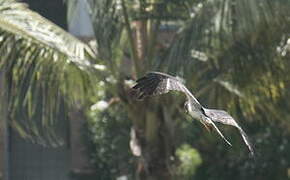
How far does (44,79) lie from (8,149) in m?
5.72

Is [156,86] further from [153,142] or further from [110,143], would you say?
[110,143]

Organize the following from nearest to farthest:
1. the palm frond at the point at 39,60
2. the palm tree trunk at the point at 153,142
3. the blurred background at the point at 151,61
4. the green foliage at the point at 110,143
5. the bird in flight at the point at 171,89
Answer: the bird in flight at the point at 171,89, the palm frond at the point at 39,60, the blurred background at the point at 151,61, the palm tree trunk at the point at 153,142, the green foliage at the point at 110,143

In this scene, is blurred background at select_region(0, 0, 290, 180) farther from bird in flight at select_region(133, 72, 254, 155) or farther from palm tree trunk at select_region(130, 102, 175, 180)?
bird in flight at select_region(133, 72, 254, 155)

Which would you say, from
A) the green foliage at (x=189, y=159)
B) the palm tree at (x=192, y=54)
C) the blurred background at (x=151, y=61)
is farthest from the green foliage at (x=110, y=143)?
the palm tree at (x=192, y=54)

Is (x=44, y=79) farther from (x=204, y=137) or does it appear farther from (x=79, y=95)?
(x=204, y=137)

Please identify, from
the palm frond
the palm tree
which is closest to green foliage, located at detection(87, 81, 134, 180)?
the palm tree

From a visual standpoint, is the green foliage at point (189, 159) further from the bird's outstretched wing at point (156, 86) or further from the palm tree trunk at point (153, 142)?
the bird's outstretched wing at point (156, 86)

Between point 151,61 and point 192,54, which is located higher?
point 192,54

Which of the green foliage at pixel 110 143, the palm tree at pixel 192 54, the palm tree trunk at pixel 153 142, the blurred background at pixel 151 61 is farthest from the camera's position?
the green foliage at pixel 110 143

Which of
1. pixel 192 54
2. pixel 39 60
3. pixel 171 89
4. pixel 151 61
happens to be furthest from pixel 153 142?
pixel 171 89

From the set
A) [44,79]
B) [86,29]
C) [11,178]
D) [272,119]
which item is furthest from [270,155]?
[44,79]

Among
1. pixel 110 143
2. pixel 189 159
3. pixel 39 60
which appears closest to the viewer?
pixel 39 60

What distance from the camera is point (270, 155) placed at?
10711mm

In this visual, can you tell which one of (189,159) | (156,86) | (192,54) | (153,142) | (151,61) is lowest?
(189,159)
